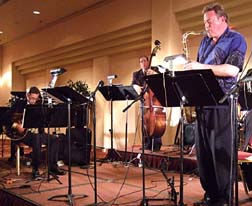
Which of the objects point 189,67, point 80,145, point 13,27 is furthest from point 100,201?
point 13,27

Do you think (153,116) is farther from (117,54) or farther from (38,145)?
(117,54)

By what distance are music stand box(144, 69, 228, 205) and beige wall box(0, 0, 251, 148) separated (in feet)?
11.7

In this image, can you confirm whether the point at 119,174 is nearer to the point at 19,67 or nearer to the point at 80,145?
the point at 80,145

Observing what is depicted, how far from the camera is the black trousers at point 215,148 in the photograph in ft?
8.64

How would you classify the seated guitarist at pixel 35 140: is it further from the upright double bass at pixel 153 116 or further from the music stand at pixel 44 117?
the upright double bass at pixel 153 116

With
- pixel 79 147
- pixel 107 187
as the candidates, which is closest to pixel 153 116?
pixel 79 147

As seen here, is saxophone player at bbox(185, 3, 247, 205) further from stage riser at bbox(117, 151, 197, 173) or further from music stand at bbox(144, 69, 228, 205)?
stage riser at bbox(117, 151, 197, 173)

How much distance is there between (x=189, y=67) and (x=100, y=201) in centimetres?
156

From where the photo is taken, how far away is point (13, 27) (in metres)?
11.0

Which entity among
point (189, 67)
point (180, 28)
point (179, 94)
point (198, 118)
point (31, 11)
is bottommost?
point (198, 118)

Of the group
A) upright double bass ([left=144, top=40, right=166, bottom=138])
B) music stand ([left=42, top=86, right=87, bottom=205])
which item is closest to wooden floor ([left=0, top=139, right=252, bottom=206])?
music stand ([left=42, top=86, right=87, bottom=205])

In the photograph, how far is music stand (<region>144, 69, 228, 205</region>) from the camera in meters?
2.26

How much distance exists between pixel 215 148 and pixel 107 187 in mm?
1700

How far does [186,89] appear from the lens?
2410 mm
